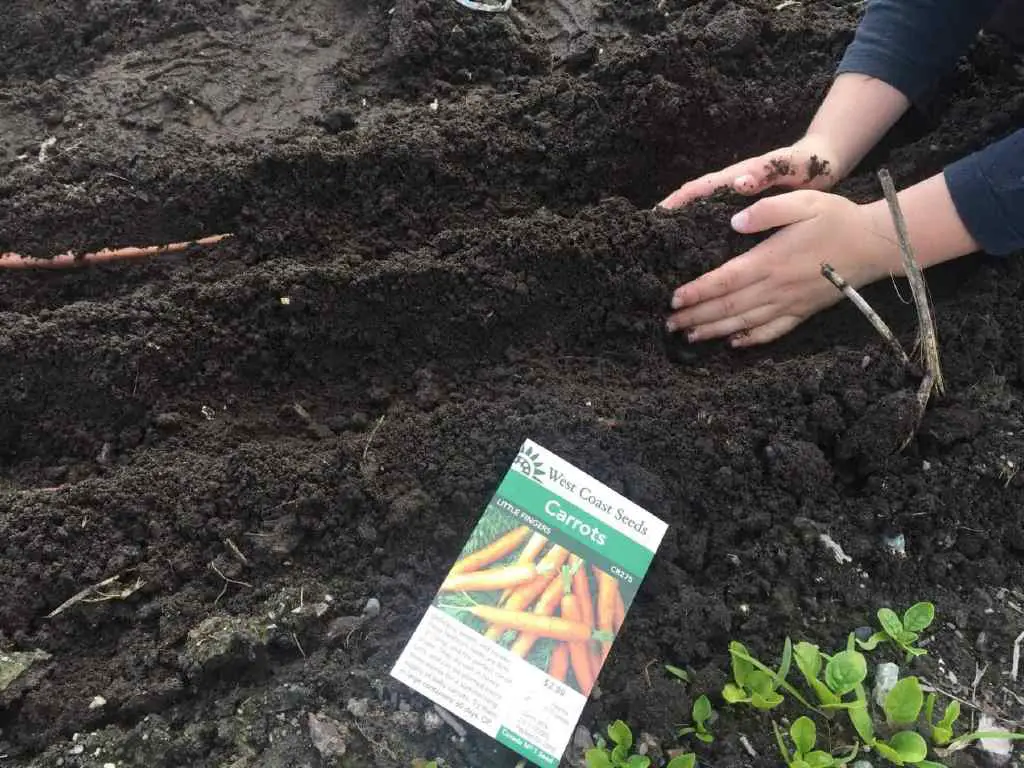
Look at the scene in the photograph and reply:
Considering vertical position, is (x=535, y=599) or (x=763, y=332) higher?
(x=763, y=332)

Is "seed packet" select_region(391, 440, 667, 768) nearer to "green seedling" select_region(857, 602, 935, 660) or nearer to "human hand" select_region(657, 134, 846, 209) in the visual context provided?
"green seedling" select_region(857, 602, 935, 660)

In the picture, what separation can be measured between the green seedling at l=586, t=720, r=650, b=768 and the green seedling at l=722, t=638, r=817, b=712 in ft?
0.50

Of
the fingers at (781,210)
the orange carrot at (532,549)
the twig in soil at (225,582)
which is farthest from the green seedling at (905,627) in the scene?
the twig in soil at (225,582)

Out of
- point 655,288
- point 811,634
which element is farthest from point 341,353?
point 811,634

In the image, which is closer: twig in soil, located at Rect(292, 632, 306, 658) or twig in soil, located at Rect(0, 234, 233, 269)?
twig in soil, located at Rect(292, 632, 306, 658)

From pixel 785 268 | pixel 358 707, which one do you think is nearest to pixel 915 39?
pixel 785 268

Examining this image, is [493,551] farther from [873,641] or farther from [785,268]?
[785,268]

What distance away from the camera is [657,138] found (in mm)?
1676

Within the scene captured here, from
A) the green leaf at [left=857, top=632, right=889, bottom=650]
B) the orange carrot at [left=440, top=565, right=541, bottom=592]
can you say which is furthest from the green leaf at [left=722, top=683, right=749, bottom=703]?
the orange carrot at [left=440, top=565, right=541, bottom=592]

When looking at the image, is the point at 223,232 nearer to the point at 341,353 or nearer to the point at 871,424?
the point at 341,353

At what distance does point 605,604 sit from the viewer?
43.9 inches

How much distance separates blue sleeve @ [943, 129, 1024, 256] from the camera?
52.0 inches

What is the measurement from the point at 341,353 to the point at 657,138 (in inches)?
33.4

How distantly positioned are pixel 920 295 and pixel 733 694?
691 millimetres
